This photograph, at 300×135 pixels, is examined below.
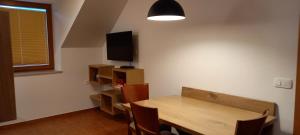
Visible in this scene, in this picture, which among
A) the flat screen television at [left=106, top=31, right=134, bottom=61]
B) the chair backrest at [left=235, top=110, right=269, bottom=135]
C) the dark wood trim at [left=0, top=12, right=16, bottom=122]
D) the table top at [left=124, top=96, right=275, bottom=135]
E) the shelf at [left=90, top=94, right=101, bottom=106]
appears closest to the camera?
the dark wood trim at [left=0, top=12, right=16, bottom=122]

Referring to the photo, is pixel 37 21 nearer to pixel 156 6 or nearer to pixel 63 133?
pixel 63 133

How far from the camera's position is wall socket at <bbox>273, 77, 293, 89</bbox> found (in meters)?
2.00

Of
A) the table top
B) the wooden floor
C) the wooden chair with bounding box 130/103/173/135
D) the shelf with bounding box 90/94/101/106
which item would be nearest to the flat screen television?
the shelf with bounding box 90/94/101/106

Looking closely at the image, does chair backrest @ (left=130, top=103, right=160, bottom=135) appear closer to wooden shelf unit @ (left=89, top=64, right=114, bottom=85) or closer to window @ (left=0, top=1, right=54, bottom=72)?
wooden shelf unit @ (left=89, top=64, right=114, bottom=85)

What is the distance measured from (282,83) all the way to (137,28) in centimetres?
236

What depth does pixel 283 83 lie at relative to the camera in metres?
2.04

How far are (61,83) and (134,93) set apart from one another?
2024 mm

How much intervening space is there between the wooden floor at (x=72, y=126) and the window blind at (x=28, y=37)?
3.47ft

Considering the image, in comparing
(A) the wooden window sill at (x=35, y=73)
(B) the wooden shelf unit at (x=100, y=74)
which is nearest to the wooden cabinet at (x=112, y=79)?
(B) the wooden shelf unit at (x=100, y=74)

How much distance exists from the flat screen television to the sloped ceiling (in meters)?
0.25

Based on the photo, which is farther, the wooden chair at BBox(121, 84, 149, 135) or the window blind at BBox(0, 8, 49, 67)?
the window blind at BBox(0, 8, 49, 67)

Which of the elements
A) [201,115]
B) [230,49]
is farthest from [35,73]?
[230,49]

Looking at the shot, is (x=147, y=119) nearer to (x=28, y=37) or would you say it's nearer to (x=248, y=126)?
(x=248, y=126)

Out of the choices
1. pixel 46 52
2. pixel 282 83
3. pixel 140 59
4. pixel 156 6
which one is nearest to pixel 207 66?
pixel 282 83
